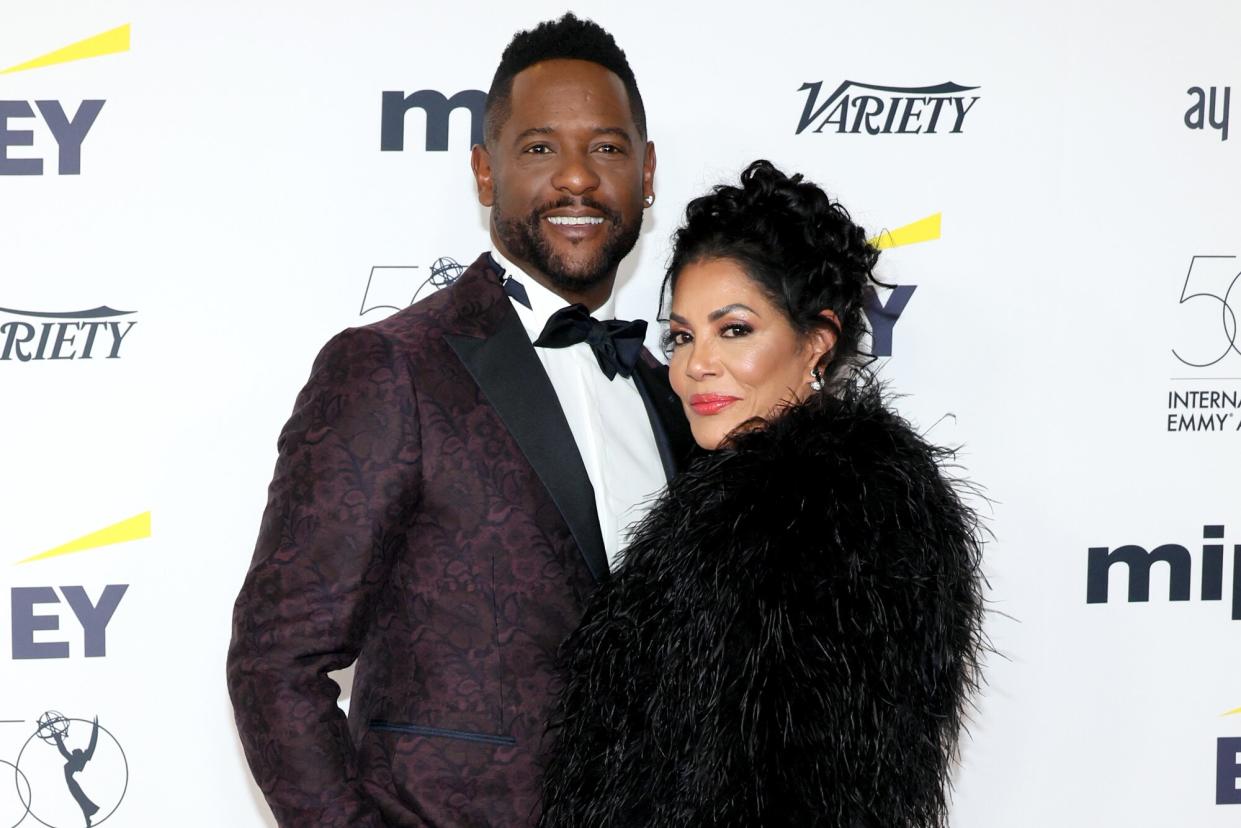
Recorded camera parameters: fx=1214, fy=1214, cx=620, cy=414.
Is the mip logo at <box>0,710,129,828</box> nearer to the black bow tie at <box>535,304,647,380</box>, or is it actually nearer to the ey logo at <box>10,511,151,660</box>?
the ey logo at <box>10,511,151,660</box>

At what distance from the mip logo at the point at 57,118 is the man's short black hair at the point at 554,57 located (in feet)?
3.14

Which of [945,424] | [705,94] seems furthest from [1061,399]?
[705,94]

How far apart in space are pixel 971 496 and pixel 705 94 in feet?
3.64

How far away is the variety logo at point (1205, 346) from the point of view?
9.41 feet

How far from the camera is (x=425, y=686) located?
1731mm

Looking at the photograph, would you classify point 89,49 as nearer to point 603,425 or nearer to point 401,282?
point 401,282

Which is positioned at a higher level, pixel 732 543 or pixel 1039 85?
pixel 1039 85

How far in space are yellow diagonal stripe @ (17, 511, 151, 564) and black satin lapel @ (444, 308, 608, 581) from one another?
1.12 m

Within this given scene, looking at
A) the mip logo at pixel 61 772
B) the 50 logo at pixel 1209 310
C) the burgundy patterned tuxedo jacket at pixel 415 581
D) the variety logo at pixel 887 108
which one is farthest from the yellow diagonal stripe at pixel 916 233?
the mip logo at pixel 61 772

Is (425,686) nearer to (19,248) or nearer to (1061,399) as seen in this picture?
(19,248)

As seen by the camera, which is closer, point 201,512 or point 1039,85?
point 201,512

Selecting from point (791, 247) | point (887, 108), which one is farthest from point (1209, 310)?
point (791, 247)

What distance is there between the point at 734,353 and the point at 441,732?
0.74 metres

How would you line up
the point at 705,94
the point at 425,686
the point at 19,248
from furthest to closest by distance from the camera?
1. the point at 705,94
2. the point at 19,248
3. the point at 425,686
